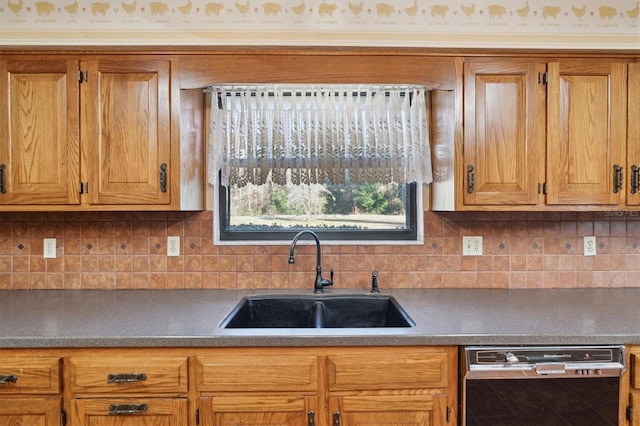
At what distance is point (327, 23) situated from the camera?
72.6 inches

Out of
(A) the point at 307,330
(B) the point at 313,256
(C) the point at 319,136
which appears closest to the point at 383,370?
(A) the point at 307,330

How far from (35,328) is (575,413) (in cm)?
195

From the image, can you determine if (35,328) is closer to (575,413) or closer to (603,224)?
(575,413)

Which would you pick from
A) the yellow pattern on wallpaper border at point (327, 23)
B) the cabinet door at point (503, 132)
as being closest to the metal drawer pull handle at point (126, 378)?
the yellow pattern on wallpaper border at point (327, 23)

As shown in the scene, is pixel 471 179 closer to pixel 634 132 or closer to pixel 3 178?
pixel 634 132

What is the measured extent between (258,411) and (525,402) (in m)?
0.93

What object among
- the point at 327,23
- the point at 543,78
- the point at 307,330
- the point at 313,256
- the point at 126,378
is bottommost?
the point at 126,378

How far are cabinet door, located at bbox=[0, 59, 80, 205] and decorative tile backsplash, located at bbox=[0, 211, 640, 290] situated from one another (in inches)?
14.7

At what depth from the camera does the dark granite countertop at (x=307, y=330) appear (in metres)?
1.47

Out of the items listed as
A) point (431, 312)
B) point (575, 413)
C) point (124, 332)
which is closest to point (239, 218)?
point (124, 332)

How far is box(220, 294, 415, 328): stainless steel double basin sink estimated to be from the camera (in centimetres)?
205

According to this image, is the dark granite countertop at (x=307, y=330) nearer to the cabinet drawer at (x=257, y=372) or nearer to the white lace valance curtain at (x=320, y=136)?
the cabinet drawer at (x=257, y=372)

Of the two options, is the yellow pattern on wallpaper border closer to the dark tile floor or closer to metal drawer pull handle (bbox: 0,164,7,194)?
metal drawer pull handle (bbox: 0,164,7,194)

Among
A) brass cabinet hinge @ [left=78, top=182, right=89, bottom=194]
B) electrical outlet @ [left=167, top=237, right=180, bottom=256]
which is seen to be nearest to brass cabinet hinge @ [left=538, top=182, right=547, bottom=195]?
electrical outlet @ [left=167, top=237, right=180, bottom=256]
